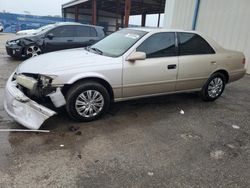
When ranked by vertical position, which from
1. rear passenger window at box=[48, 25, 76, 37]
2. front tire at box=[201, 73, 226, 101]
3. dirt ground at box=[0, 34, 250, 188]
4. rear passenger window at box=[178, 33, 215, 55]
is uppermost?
rear passenger window at box=[178, 33, 215, 55]

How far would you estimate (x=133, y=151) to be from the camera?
314 centimetres

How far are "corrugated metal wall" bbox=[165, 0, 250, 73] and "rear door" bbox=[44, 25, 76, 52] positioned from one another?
544cm

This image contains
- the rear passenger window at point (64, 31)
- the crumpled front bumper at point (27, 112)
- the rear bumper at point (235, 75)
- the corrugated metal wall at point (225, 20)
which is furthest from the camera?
the rear passenger window at point (64, 31)

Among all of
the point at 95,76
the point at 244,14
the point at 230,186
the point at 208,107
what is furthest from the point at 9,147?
the point at 244,14

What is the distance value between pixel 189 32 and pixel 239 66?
1.63 meters

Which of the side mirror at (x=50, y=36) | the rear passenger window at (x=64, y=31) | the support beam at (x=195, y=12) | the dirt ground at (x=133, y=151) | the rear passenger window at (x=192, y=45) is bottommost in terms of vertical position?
the dirt ground at (x=133, y=151)

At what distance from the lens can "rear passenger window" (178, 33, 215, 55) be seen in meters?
4.61

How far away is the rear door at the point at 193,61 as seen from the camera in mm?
4586

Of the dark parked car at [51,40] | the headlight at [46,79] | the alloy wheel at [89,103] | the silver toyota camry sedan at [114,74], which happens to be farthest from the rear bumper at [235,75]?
the dark parked car at [51,40]

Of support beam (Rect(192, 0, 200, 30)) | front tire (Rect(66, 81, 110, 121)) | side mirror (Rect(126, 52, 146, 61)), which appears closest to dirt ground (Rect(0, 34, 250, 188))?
front tire (Rect(66, 81, 110, 121))

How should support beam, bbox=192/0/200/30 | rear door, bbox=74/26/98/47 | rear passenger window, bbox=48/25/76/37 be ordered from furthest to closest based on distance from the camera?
support beam, bbox=192/0/200/30 < rear door, bbox=74/26/98/47 < rear passenger window, bbox=48/25/76/37

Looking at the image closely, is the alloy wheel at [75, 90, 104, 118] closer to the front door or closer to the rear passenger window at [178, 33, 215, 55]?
the front door

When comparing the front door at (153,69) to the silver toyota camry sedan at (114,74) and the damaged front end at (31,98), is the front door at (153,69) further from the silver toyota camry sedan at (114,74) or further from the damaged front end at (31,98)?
the damaged front end at (31,98)

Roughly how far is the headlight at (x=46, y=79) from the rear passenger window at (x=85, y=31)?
6340mm
